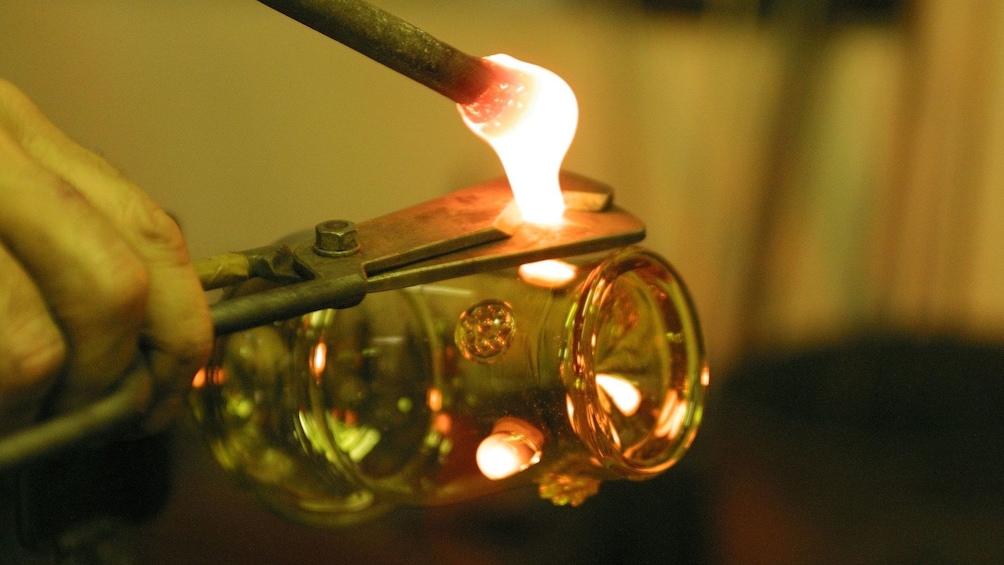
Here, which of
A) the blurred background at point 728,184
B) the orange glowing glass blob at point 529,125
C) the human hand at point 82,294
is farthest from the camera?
the blurred background at point 728,184

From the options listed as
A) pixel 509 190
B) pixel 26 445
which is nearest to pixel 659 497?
pixel 509 190

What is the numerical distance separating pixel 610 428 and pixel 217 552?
0.40 m

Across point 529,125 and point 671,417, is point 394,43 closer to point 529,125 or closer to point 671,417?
point 529,125

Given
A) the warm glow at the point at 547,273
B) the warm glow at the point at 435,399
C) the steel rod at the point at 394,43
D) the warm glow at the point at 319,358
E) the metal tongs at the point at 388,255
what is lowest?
the warm glow at the point at 435,399

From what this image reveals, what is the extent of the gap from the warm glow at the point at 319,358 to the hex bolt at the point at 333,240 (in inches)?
2.5

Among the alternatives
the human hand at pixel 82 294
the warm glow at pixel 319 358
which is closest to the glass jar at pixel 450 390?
the warm glow at pixel 319 358

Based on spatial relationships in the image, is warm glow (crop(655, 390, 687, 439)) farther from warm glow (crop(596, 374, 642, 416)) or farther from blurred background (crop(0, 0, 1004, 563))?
blurred background (crop(0, 0, 1004, 563))

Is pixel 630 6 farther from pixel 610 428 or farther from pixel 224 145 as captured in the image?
pixel 610 428

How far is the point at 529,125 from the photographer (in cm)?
41

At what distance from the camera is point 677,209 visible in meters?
0.98

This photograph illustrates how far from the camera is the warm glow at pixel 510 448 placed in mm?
404

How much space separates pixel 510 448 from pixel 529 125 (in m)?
0.14

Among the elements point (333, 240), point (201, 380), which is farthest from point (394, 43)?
point (201, 380)

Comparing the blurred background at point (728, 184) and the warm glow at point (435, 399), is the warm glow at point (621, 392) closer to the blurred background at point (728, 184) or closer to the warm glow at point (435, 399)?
the warm glow at point (435, 399)
